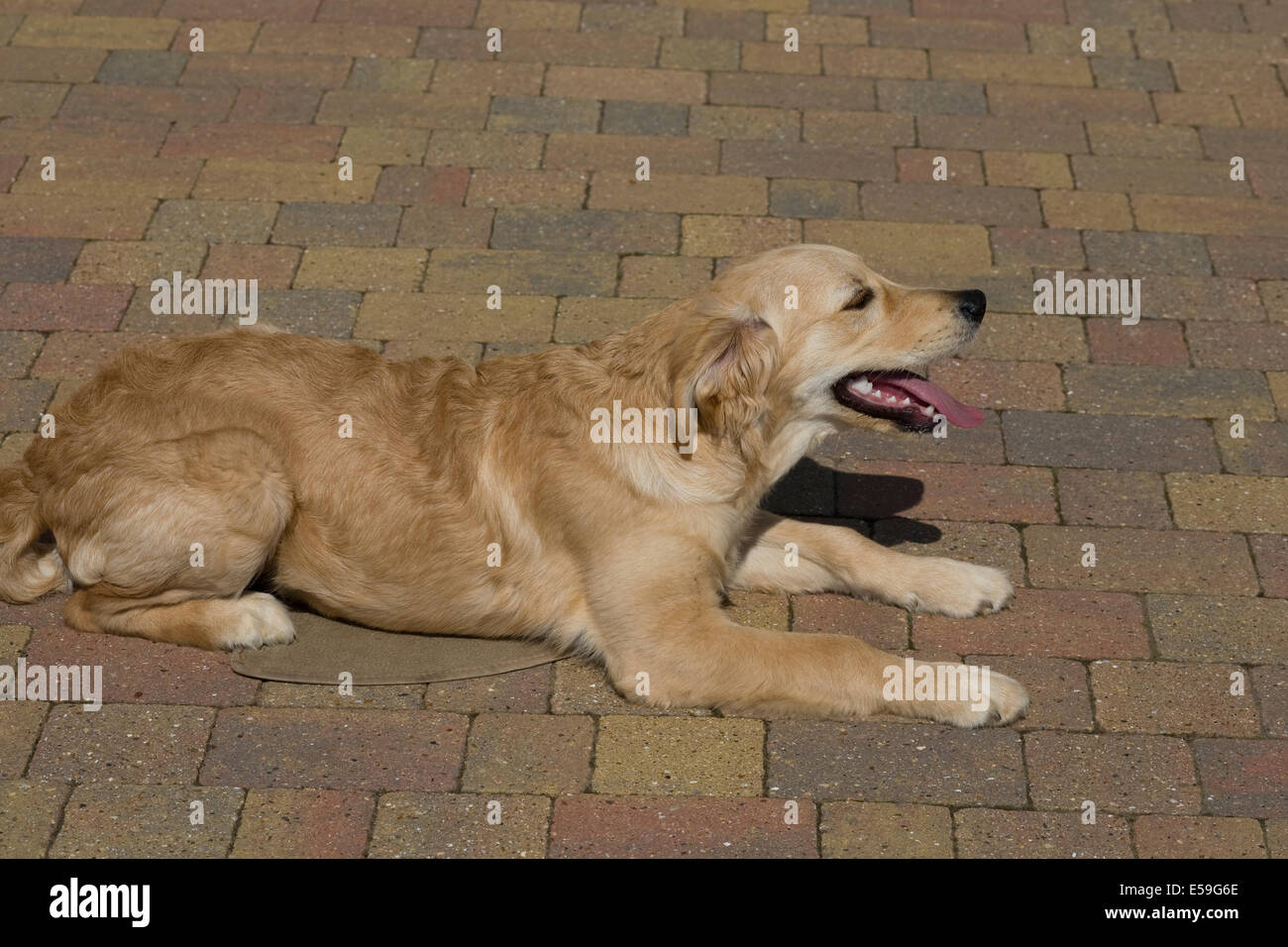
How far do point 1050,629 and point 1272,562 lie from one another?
0.99 metres

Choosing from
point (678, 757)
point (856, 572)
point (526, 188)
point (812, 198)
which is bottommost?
point (678, 757)

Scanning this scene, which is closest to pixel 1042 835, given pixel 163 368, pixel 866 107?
pixel 163 368

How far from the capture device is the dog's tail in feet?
17.4

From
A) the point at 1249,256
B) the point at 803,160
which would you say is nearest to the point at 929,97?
the point at 803,160

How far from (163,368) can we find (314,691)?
4.08 ft

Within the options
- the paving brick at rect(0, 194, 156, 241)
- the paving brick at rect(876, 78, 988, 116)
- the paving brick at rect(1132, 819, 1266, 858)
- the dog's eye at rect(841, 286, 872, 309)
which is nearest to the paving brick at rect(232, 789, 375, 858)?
the dog's eye at rect(841, 286, 872, 309)

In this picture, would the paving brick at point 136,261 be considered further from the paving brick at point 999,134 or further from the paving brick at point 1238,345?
the paving brick at point 1238,345

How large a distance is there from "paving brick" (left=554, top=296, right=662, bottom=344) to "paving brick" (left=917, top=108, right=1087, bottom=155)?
2.25 m

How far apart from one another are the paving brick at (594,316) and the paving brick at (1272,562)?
281 cm

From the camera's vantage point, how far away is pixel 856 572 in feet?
18.2

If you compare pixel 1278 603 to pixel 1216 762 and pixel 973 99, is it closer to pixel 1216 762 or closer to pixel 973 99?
pixel 1216 762

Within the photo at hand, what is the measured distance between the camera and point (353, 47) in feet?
29.7

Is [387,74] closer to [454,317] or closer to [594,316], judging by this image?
[454,317]

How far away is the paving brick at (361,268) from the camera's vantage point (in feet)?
23.7
